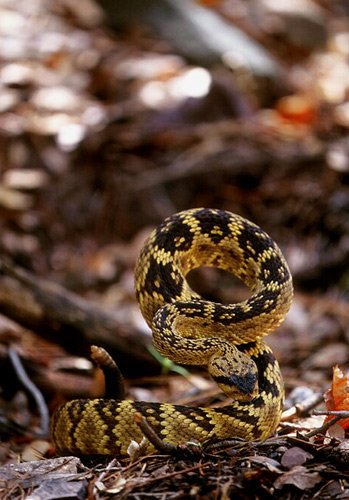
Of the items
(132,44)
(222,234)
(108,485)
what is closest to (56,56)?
(132,44)

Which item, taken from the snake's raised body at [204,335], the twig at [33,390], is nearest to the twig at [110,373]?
the snake's raised body at [204,335]

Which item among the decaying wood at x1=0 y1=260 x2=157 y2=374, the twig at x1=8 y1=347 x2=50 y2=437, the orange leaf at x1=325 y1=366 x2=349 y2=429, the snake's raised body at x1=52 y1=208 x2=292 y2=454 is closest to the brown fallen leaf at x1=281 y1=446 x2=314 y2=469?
the snake's raised body at x1=52 y1=208 x2=292 y2=454

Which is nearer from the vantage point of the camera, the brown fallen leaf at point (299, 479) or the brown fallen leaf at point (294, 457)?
the brown fallen leaf at point (299, 479)

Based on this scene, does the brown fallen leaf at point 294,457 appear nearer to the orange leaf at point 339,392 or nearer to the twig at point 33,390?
the orange leaf at point 339,392

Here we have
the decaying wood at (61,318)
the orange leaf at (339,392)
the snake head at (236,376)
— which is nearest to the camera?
the snake head at (236,376)

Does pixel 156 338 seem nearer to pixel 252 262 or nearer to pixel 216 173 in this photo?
pixel 252 262

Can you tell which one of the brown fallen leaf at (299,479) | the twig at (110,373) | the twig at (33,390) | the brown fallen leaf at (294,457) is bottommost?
the twig at (33,390)

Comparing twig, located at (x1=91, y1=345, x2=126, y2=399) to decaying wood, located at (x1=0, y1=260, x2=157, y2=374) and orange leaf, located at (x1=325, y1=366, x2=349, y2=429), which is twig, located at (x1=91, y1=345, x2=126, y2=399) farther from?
decaying wood, located at (x1=0, y1=260, x2=157, y2=374)

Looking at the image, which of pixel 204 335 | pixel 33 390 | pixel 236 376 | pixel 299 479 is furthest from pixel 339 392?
pixel 33 390
